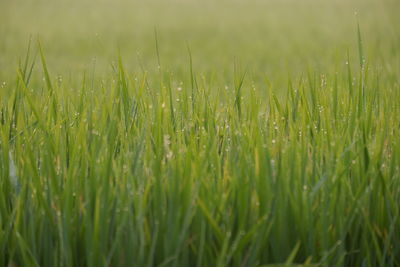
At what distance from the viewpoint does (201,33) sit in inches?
364

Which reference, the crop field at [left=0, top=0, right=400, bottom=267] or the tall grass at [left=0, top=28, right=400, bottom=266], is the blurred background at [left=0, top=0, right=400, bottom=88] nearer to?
the crop field at [left=0, top=0, right=400, bottom=267]

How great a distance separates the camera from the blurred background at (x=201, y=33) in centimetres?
670

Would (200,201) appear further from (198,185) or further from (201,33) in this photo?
(201,33)

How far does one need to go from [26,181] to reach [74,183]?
5.0 inches

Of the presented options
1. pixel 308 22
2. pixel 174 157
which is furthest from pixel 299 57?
pixel 174 157

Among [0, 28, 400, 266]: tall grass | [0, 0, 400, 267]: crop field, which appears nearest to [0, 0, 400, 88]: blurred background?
[0, 0, 400, 267]: crop field

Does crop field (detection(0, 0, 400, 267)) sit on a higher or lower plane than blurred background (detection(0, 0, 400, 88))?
lower

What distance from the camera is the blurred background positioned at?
6.70m

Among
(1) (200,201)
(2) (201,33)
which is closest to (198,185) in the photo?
(1) (200,201)

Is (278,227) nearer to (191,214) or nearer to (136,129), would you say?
(191,214)

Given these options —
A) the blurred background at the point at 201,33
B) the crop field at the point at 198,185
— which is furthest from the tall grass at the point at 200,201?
the blurred background at the point at 201,33

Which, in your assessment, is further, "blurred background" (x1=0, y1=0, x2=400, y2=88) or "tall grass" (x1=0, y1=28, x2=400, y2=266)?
"blurred background" (x1=0, y1=0, x2=400, y2=88)

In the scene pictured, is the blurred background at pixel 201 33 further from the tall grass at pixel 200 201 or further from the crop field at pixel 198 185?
the tall grass at pixel 200 201

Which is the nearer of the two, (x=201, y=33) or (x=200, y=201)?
(x=200, y=201)
